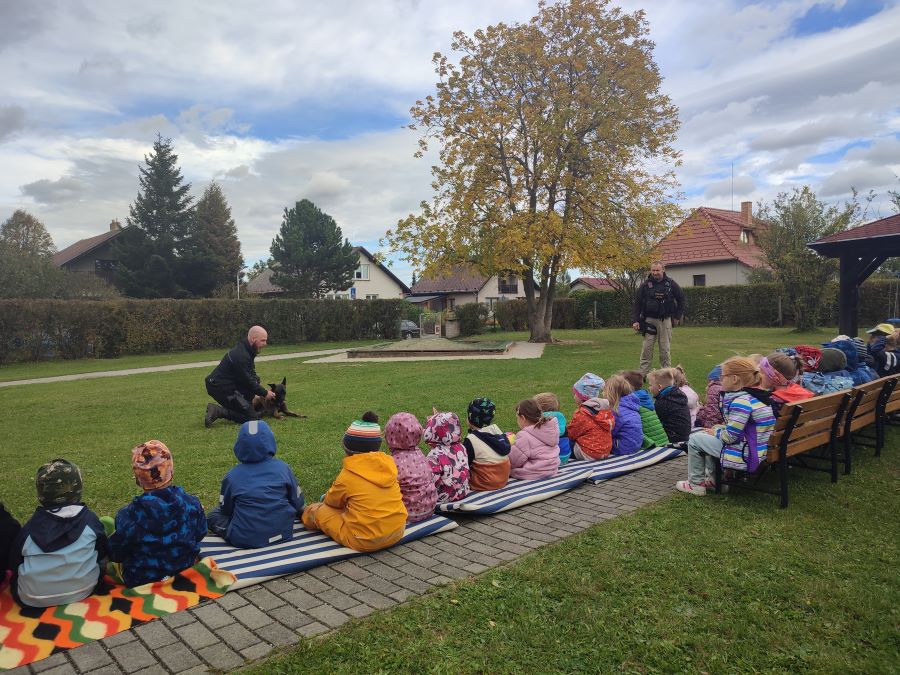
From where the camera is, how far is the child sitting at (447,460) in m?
5.11

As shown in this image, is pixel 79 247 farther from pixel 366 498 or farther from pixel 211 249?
pixel 366 498

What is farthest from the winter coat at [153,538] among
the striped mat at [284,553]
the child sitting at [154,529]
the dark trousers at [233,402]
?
the dark trousers at [233,402]

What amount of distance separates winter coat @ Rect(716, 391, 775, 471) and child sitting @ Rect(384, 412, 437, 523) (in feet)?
8.11

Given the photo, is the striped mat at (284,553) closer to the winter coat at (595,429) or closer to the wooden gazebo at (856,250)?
the winter coat at (595,429)

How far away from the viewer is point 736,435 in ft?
16.4

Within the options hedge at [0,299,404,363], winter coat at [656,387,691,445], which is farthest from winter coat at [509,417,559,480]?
hedge at [0,299,404,363]

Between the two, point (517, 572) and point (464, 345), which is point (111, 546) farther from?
point (464, 345)

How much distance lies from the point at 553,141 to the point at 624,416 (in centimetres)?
1568

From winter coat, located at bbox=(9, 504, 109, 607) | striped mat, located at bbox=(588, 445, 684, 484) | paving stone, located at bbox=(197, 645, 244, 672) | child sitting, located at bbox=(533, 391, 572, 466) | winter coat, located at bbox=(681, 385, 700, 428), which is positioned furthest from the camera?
winter coat, located at bbox=(681, 385, 700, 428)

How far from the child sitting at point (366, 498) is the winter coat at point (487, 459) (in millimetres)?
1253

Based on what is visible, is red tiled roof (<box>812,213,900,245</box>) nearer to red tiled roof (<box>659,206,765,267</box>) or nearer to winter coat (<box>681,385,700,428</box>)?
winter coat (<box>681,385,700,428</box>)

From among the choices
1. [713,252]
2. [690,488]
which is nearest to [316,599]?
[690,488]

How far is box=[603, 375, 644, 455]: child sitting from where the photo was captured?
22.2ft

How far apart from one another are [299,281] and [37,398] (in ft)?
121
